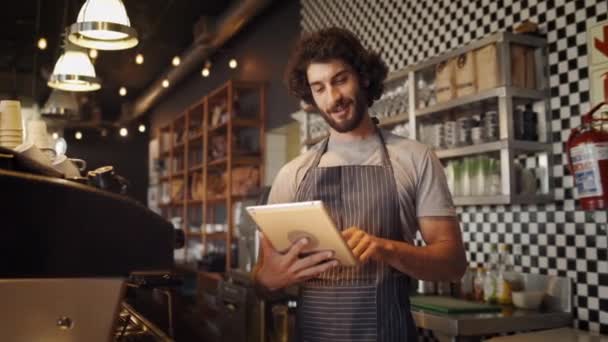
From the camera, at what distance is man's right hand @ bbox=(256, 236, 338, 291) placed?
→ 162 centimetres

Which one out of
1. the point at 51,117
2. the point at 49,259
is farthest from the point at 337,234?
the point at 51,117

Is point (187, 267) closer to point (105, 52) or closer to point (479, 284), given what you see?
point (105, 52)

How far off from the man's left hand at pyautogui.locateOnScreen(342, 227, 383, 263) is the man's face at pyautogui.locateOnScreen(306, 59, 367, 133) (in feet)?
1.52

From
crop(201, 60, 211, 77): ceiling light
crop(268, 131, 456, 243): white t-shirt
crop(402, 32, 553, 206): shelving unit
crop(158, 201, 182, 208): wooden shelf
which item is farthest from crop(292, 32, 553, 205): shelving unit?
crop(158, 201, 182, 208): wooden shelf

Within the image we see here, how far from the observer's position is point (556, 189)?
2957 millimetres

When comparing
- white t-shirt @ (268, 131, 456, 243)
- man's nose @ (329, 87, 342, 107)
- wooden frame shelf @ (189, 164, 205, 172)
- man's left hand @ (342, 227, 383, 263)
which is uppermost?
wooden frame shelf @ (189, 164, 205, 172)

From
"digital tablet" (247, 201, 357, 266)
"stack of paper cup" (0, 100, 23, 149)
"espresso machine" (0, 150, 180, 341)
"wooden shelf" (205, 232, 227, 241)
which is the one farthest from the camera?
"wooden shelf" (205, 232, 227, 241)

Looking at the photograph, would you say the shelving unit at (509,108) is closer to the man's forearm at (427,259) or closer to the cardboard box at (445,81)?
the cardboard box at (445,81)

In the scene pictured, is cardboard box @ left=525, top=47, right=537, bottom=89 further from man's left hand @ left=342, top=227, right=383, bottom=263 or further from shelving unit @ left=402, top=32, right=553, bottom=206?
man's left hand @ left=342, top=227, right=383, bottom=263

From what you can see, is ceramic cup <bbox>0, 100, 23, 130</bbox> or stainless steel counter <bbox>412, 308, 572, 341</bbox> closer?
ceramic cup <bbox>0, 100, 23, 130</bbox>

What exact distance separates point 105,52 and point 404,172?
7357 mm

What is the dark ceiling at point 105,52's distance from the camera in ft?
22.8

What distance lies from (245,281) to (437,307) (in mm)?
2025

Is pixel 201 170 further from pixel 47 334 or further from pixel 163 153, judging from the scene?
pixel 47 334
